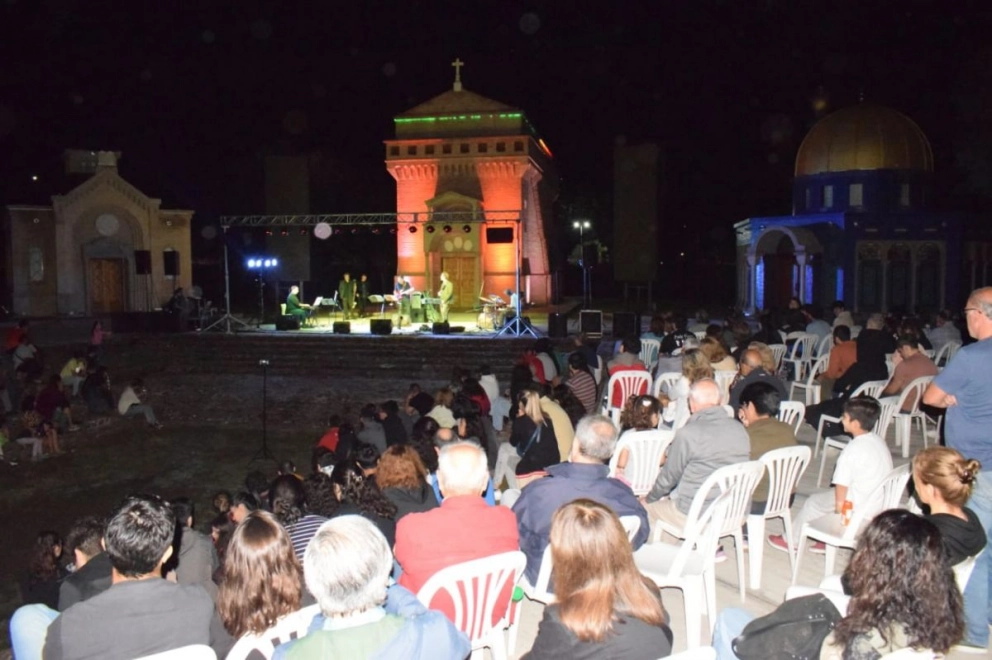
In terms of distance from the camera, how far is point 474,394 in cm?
862

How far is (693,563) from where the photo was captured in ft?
11.9

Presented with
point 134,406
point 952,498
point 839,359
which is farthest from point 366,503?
point 134,406

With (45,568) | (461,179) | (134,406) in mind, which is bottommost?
(134,406)

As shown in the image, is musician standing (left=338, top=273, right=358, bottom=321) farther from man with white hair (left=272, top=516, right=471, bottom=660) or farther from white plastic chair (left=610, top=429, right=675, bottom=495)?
man with white hair (left=272, top=516, right=471, bottom=660)

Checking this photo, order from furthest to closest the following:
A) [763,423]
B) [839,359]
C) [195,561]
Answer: [839,359] < [763,423] < [195,561]

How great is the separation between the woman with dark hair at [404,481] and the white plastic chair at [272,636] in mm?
1258

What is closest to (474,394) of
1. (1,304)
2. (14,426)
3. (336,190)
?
(14,426)

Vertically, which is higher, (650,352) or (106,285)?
(106,285)

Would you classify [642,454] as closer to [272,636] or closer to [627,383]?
[627,383]

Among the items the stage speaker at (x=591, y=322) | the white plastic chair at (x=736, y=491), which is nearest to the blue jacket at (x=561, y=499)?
the white plastic chair at (x=736, y=491)

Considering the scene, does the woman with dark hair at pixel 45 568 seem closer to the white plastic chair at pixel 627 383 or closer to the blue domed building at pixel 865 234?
the white plastic chair at pixel 627 383

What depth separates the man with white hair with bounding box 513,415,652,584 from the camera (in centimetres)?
345

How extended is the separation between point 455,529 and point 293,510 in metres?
1.53

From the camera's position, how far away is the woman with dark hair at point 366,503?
12.7 feet
